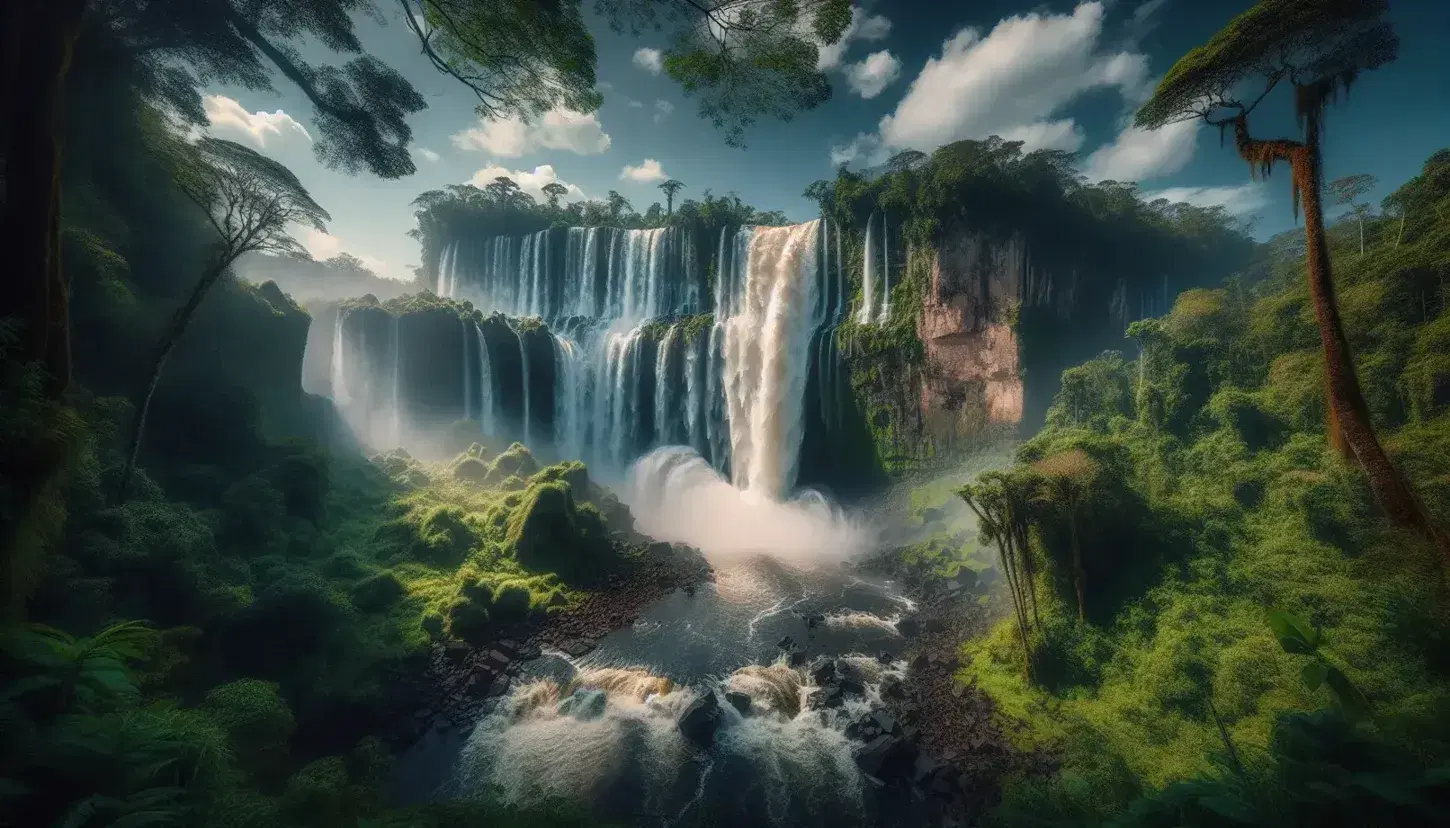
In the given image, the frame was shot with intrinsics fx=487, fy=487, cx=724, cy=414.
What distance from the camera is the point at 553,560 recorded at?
19.5 meters

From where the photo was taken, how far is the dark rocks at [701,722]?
37.6ft

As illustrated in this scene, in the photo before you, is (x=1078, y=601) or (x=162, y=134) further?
(x=162, y=134)

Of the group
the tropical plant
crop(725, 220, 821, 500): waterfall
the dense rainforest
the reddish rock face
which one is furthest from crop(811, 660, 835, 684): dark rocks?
the reddish rock face

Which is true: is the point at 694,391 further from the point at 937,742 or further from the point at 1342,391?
the point at 1342,391

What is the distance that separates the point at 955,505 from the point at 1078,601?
12.7 meters

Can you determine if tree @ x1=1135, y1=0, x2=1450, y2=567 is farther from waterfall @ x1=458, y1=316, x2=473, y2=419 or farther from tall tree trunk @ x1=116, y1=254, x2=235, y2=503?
waterfall @ x1=458, y1=316, x2=473, y2=419

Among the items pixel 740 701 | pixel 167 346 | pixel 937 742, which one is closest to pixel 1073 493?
pixel 937 742

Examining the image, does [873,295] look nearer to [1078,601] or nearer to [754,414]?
[754,414]

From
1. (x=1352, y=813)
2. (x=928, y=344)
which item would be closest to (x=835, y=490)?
(x=928, y=344)

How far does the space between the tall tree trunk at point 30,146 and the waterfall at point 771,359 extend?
2922 cm

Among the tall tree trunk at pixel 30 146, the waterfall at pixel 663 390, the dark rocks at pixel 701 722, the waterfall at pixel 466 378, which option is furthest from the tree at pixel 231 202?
the waterfall at pixel 663 390

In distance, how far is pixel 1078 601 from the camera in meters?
13.3

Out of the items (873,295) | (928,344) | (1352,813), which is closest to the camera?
(1352,813)

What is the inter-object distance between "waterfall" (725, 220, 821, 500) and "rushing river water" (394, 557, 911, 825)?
15332 mm
